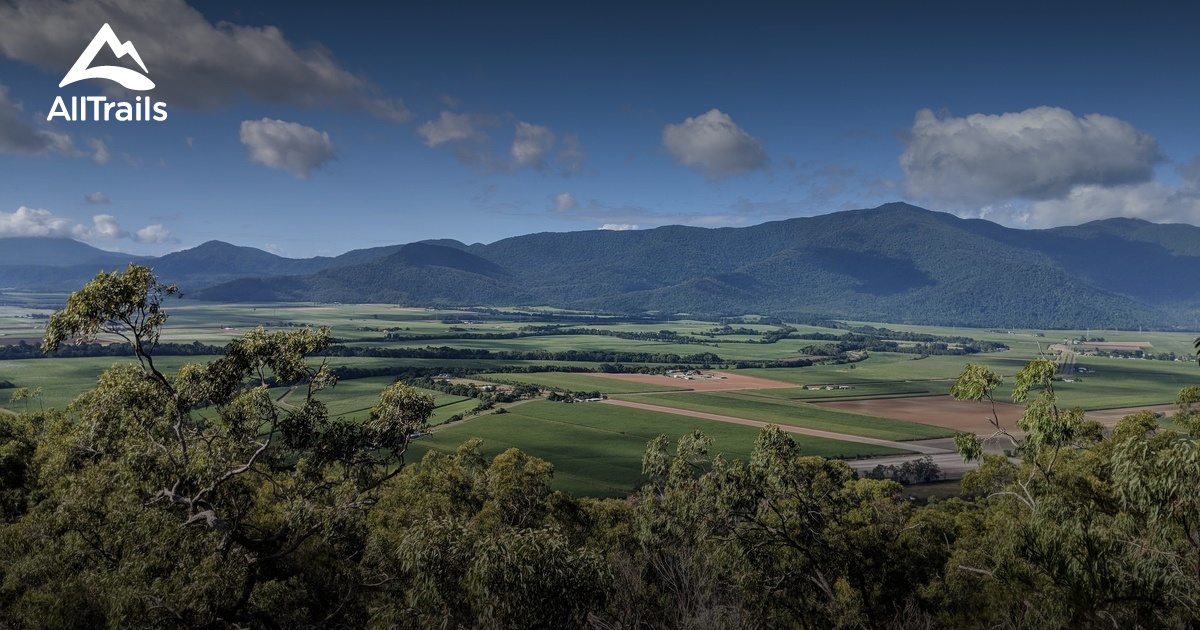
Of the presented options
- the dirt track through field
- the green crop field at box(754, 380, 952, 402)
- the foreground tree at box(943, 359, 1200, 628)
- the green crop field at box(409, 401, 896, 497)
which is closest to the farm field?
the green crop field at box(409, 401, 896, 497)

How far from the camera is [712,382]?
136m

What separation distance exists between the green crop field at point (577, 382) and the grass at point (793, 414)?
8627 mm

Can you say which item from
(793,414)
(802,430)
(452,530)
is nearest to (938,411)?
(793,414)

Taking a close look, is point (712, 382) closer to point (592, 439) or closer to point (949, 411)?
point (949, 411)

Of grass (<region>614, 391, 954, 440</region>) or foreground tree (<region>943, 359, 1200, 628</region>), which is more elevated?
foreground tree (<region>943, 359, 1200, 628</region>)

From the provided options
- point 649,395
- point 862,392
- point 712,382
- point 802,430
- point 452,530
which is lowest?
point 802,430

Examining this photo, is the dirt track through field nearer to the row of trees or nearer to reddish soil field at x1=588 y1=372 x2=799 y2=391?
reddish soil field at x1=588 y1=372 x2=799 y2=391

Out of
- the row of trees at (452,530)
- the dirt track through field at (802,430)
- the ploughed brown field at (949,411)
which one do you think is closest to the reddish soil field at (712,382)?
the ploughed brown field at (949,411)

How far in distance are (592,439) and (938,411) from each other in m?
58.1

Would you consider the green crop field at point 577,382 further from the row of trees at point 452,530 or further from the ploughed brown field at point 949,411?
the row of trees at point 452,530

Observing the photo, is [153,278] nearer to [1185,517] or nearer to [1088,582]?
[1088,582]

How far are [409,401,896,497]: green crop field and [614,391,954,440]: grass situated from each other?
7851mm

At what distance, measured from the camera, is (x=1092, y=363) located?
179 m

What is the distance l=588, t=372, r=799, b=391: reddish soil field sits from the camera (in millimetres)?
129250
